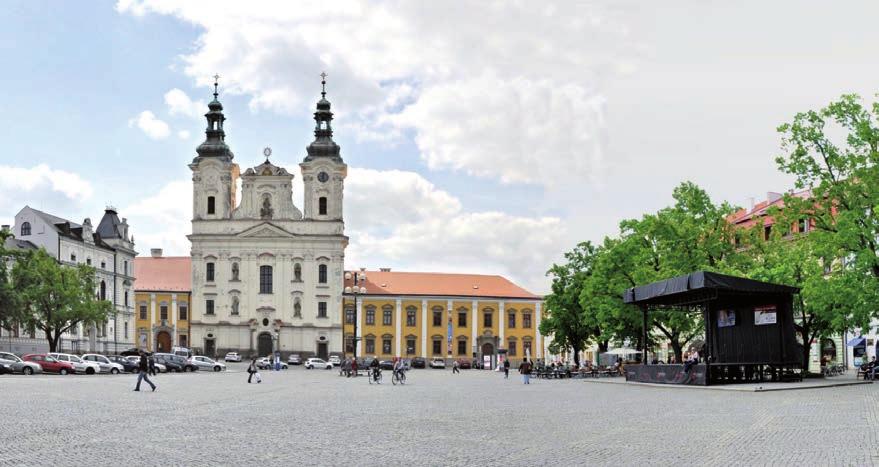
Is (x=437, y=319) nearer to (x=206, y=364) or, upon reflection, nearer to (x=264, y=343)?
(x=264, y=343)

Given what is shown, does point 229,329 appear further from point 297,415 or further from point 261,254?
point 297,415

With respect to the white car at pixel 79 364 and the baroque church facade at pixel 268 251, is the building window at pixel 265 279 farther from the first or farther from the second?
the white car at pixel 79 364

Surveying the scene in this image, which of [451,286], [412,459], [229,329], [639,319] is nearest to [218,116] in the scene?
[229,329]

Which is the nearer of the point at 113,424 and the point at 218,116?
the point at 113,424

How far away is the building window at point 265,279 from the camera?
106m

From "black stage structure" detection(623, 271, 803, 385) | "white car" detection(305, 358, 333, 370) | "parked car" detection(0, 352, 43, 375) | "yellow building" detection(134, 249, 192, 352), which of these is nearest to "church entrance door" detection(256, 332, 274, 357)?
"yellow building" detection(134, 249, 192, 352)

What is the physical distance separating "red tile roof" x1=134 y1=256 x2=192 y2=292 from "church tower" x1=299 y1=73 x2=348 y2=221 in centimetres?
1756

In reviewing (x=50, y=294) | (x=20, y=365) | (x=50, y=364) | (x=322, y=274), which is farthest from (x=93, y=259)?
(x=20, y=365)

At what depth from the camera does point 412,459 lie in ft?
47.4

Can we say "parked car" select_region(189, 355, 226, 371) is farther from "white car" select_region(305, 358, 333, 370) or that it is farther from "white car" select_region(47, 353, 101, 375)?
"white car" select_region(47, 353, 101, 375)

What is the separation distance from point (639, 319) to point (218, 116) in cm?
6403

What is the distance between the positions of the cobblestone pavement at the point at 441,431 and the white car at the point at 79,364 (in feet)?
90.1

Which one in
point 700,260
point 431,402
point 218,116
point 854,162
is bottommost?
point 431,402

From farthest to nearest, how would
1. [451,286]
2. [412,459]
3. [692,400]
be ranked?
[451,286] < [692,400] < [412,459]
